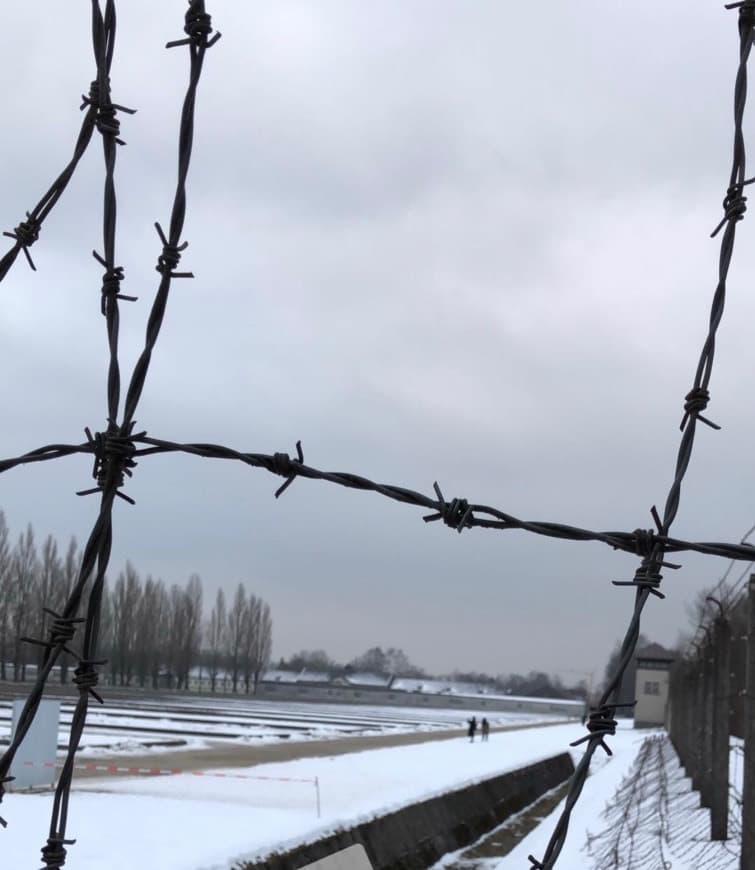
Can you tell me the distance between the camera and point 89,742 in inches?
890

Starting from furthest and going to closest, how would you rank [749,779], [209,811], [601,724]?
[209,811] → [749,779] → [601,724]

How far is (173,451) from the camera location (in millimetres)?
1886

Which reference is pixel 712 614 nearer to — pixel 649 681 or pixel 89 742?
pixel 89 742

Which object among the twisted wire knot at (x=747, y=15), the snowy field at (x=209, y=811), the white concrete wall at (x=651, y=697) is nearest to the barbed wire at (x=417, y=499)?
the twisted wire knot at (x=747, y=15)

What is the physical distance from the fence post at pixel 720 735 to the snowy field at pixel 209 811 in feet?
8.47

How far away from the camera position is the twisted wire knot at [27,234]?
2.13m

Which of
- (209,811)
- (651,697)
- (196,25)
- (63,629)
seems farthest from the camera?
(651,697)

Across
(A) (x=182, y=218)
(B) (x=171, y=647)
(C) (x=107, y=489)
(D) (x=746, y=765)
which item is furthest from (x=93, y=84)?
(B) (x=171, y=647)

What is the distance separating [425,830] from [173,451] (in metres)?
13.2

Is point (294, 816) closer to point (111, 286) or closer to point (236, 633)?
point (111, 286)

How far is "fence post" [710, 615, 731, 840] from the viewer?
9766 mm

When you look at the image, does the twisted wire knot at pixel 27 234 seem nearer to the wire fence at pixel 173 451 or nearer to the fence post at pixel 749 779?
the wire fence at pixel 173 451

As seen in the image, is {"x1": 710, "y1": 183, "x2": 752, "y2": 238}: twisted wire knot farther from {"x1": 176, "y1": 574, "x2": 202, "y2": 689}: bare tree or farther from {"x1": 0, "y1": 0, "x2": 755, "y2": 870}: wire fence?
{"x1": 176, "y1": 574, "x2": 202, "y2": 689}: bare tree

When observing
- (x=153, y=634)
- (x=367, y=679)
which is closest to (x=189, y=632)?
(x=153, y=634)
